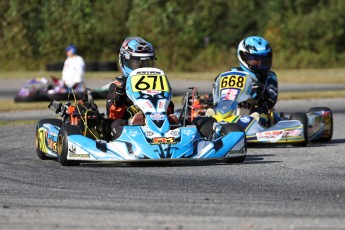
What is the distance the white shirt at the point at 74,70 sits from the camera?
21219 mm

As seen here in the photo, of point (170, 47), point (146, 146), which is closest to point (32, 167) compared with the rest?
point (146, 146)

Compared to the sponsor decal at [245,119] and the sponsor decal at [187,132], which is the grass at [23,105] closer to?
the sponsor decal at [245,119]

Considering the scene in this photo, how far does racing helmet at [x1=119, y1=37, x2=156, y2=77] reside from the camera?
34.2 feet

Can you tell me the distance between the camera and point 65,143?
918 centimetres

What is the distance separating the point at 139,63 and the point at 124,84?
384 mm

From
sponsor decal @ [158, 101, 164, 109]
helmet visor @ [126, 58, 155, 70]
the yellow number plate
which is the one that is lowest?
sponsor decal @ [158, 101, 164, 109]

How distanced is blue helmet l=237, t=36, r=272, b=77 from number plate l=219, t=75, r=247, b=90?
2.21 ft

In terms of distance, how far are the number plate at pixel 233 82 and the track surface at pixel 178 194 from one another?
4.79 feet

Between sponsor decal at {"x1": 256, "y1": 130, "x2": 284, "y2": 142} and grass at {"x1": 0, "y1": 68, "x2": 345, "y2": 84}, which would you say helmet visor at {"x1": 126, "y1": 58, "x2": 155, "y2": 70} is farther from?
grass at {"x1": 0, "y1": 68, "x2": 345, "y2": 84}

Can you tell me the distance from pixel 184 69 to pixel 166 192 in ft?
91.1

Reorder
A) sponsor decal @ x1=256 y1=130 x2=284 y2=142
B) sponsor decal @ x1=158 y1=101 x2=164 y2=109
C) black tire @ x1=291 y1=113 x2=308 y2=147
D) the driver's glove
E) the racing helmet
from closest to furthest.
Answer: sponsor decal @ x1=158 y1=101 x2=164 y2=109
the driver's glove
the racing helmet
sponsor decal @ x1=256 y1=130 x2=284 y2=142
black tire @ x1=291 y1=113 x2=308 y2=147

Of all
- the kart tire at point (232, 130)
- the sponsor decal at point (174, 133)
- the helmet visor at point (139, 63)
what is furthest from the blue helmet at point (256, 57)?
the sponsor decal at point (174, 133)

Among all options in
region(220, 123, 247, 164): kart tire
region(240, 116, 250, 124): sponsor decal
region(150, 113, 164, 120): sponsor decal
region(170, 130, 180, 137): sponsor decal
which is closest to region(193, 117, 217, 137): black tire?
region(220, 123, 247, 164): kart tire

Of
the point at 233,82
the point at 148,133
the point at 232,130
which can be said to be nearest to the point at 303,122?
the point at 233,82
